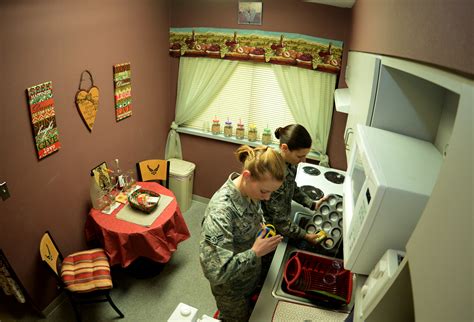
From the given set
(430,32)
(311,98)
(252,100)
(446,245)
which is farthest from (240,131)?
(446,245)

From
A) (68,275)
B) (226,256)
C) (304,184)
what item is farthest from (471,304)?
(68,275)

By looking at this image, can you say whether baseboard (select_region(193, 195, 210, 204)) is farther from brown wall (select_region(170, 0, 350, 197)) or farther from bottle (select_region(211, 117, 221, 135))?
bottle (select_region(211, 117, 221, 135))

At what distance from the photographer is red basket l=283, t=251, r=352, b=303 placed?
1.51 meters

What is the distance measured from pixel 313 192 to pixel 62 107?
2085 mm

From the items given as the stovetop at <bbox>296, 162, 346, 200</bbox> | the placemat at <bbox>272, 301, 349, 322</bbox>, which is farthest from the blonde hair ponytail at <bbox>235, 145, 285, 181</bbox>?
the stovetop at <bbox>296, 162, 346, 200</bbox>

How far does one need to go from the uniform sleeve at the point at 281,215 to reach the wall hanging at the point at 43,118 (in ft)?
5.58

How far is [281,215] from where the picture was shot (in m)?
1.91

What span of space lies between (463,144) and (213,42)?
11.2 ft

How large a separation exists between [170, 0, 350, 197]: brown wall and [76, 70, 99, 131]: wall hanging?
1295 millimetres

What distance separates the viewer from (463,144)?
457 mm

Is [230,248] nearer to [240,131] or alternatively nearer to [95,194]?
[95,194]

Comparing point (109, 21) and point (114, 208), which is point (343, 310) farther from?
point (109, 21)

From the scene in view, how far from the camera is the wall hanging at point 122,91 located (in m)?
3.02

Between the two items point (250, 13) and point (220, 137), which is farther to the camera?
point (220, 137)
